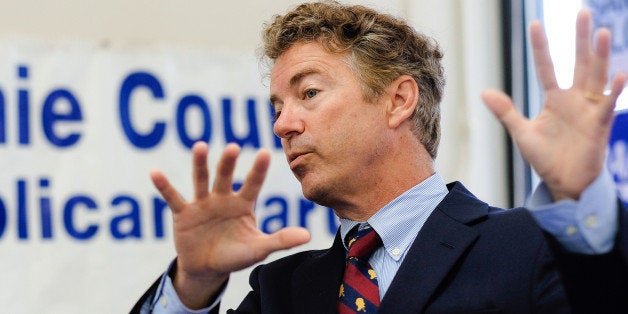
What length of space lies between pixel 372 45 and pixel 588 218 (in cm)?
90

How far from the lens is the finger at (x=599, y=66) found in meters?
1.34

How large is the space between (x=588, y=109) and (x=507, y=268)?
1.53ft

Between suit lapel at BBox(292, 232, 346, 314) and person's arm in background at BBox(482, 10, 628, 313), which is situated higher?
person's arm in background at BBox(482, 10, 628, 313)

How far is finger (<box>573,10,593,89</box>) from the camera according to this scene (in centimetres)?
136

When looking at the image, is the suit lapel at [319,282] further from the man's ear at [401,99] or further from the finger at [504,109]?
the finger at [504,109]

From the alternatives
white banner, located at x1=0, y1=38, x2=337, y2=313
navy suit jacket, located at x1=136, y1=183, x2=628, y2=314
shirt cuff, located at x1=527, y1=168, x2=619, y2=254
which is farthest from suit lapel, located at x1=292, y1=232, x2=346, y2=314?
white banner, located at x1=0, y1=38, x2=337, y2=313

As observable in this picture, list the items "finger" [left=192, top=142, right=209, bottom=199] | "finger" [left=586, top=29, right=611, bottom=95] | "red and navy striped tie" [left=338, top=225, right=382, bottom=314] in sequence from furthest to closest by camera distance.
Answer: "red and navy striped tie" [left=338, top=225, right=382, bottom=314] → "finger" [left=192, top=142, right=209, bottom=199] → "finger" [left=586, top=29, right=611, bottom=95]

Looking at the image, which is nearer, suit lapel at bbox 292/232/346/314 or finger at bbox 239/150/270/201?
finger at bbox 239/150/270/201

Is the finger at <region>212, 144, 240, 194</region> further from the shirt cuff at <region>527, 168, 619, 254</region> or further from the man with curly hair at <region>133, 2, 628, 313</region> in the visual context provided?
the shirt cuff at <region>527, 168, 619, 254</region>

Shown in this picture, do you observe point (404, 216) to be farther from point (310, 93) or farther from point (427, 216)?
point (310, 93)

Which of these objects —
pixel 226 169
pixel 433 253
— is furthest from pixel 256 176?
pixel 433 253

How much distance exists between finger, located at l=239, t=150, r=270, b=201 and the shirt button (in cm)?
48

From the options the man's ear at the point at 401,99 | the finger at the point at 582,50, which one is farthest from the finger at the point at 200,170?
the man's ear at the point at 401,99

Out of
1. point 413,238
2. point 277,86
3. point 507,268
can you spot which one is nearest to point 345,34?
point 277,86
